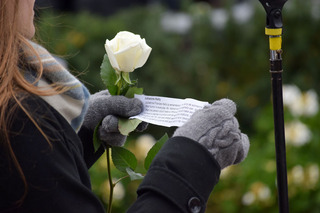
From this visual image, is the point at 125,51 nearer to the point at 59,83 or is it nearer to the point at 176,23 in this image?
the point at 59,83

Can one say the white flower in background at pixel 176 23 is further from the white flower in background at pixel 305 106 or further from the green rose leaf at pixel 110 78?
the green rose leaf at pixel 110 78

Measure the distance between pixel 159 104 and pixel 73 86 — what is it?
12.1 inches

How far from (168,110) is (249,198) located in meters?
1.92

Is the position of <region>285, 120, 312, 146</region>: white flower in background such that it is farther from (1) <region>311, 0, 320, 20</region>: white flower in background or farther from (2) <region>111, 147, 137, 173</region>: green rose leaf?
(2) <region>111, 147, 137, 173</region>: green rose leaf


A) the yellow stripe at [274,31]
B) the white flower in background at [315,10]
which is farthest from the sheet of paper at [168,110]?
the white flower in background at [315,10]

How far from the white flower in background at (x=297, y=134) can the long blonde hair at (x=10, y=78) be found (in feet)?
8.31

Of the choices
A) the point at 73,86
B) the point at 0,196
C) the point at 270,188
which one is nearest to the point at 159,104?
the point at 73,86

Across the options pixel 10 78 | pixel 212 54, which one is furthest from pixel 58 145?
pixel 212 54

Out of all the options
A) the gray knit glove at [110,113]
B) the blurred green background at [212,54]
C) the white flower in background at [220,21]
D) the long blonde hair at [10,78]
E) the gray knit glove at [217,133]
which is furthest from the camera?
the white flower in background at [220,21]

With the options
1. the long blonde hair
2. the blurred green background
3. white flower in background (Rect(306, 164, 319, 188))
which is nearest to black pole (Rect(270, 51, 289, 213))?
the long blonde hair

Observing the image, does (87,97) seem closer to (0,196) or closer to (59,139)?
(59,139)

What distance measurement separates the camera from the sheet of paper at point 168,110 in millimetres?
Result: 1521

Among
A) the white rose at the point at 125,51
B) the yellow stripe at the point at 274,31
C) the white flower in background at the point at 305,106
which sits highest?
the yellow stripe at the point at 274,31

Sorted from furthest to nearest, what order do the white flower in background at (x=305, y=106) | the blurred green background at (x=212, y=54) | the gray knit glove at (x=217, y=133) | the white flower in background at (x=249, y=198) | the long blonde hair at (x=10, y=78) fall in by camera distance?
the blurred green background at (x=212, y=54), the white flower in background at (x=305, y=106), the white flower in background at (x=249, y=198), the gray knit glove at (x=217, y=133), the long blonde hair at (x=10, y=78)
